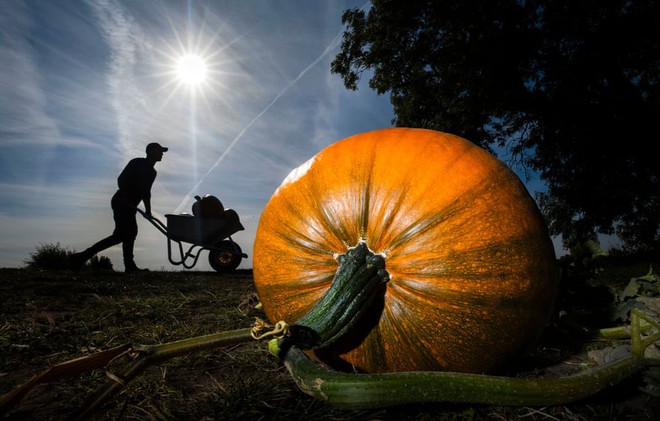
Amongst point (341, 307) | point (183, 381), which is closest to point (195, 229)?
point (183, 381)

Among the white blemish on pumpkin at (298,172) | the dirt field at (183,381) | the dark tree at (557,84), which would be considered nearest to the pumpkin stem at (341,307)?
the dirt field at (183,381)

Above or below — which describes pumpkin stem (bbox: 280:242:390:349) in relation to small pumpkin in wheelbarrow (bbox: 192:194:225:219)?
below

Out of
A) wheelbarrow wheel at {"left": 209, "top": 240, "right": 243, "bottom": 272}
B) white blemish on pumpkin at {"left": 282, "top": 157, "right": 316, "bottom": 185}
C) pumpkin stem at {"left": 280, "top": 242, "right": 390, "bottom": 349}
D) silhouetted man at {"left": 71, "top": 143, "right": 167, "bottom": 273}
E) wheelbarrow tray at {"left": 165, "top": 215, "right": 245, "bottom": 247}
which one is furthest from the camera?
wheelbarrow wheel at {"left": 209, "top": 240, "right": 243, "bottom": 272}

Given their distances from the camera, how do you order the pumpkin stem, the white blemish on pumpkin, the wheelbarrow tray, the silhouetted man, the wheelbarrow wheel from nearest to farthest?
the pumpkin stem → the white blemish on pumpkin → the silhouetted man → the wheelbarrow tray → the wheelbarrow wheel

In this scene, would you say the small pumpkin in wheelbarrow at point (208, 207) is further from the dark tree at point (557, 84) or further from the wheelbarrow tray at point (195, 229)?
the dark tree at point (557, 84)

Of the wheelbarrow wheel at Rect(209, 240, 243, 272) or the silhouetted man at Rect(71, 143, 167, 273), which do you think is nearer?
the silhouetted man at Rect(71, 143, 167, 273)

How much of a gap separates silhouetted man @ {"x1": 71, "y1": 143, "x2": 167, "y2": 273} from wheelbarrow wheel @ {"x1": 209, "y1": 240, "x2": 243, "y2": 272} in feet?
6.64

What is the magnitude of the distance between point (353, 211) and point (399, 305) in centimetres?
43

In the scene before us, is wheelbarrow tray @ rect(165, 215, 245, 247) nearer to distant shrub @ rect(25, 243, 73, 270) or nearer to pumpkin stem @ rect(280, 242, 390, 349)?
distant shrub @ rect(25, 243, 73, 270)

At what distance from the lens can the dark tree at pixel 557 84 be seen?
11219 mm

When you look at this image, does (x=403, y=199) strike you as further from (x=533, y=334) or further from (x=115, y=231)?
(x=115, y=231)

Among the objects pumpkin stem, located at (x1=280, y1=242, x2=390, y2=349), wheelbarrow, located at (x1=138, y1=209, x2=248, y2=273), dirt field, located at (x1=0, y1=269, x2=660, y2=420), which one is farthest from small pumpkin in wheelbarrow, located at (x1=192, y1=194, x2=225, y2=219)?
pumpkin stem, located at (x1=280, y1=242, x2=390, y2=349)

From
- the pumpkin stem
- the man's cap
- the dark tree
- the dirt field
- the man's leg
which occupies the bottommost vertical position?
the dirt field

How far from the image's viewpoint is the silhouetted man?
8055 millimetres
